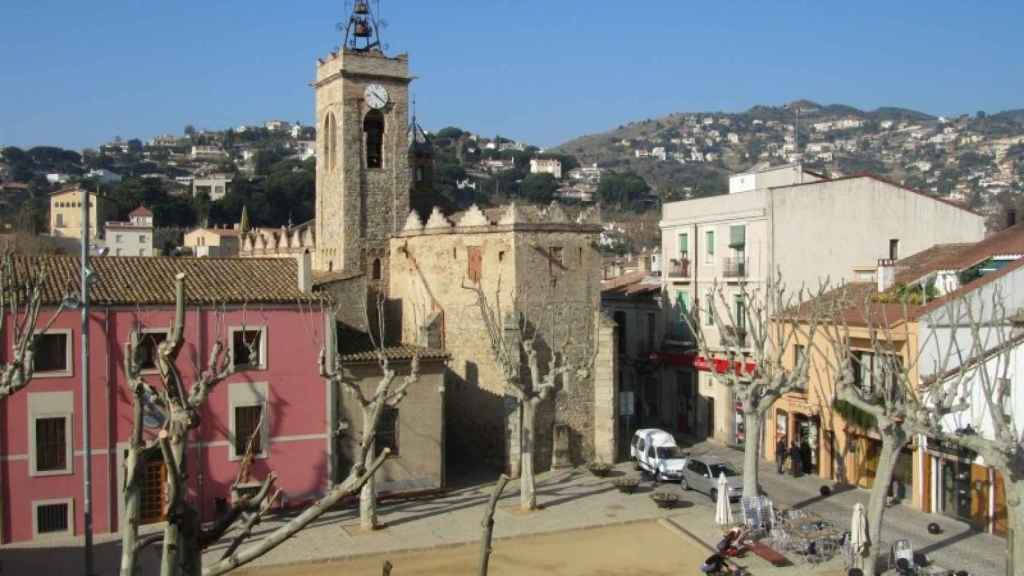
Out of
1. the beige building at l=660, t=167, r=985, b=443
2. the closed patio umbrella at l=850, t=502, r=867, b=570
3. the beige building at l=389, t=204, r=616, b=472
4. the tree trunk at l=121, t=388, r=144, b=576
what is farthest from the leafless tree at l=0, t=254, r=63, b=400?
the beige building at l=660, t=167, r=985, b=443

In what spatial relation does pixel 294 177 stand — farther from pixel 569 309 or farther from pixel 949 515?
pixel 949 515

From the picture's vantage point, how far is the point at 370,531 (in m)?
26.6

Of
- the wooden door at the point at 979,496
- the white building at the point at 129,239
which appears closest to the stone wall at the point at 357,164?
the wooden door at the point at 979,496

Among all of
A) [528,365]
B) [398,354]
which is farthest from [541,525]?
[528,365]

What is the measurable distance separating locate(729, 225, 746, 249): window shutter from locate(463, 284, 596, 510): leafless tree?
28.3 feet

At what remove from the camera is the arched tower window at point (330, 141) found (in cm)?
4166

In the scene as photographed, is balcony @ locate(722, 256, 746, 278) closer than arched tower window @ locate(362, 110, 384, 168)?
Yes

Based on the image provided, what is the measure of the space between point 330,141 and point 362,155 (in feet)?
6.69

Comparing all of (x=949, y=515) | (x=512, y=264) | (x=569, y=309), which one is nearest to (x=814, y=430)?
(x=949, y=515)

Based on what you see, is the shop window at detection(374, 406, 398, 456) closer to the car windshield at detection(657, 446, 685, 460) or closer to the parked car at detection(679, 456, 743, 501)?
the car windshield at detection(657, 446, 685, 460)

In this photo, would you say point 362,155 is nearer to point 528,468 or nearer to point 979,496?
point 528,468

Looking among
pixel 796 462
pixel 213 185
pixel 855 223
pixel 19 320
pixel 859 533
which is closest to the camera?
pixel 859 533

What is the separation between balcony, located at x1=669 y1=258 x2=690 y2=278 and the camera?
44.0 m

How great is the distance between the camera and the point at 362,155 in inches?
1610
